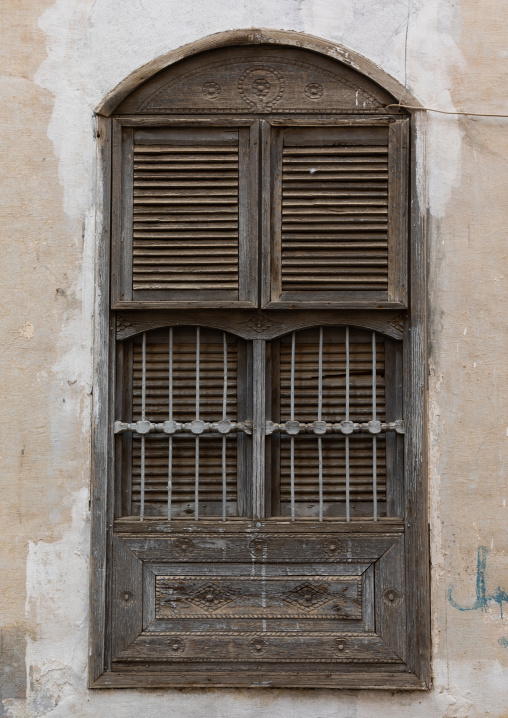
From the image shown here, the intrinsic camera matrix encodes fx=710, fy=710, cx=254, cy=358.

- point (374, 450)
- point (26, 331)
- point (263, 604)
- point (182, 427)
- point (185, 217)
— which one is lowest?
point (263, 604)

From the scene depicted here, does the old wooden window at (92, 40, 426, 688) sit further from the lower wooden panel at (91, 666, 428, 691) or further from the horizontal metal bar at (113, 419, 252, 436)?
the lower wooden panel at (91, 666, 428, 691)

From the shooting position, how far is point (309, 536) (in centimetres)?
312

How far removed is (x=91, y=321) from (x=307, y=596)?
5.06ft

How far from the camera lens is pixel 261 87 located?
322cm

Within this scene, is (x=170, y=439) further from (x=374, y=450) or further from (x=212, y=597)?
(x=374, y=450)

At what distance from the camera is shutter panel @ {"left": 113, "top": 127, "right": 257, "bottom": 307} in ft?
10.5

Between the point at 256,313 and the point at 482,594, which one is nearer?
the point at 482,594

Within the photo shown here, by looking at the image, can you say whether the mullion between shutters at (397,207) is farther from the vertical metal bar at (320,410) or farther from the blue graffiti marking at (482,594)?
the blue graffiti marking at (482,594)

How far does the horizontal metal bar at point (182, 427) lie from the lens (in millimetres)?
3158

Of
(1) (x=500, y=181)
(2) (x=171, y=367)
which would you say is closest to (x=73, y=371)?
(2) (x=171, y=367)

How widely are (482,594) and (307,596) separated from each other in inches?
29.9

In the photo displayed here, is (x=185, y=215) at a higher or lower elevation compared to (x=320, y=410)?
higher

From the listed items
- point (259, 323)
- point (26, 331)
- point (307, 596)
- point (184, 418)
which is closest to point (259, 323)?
point (259, 323)

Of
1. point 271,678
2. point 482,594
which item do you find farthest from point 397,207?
point 271,678
